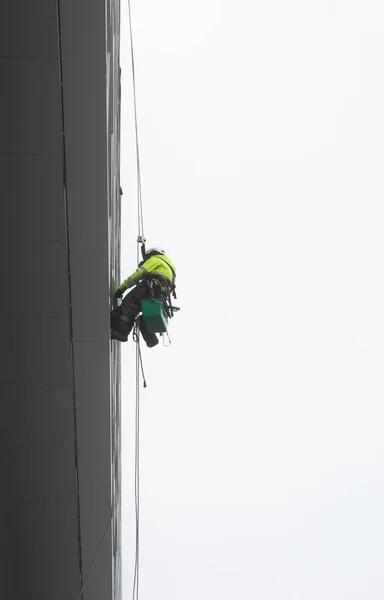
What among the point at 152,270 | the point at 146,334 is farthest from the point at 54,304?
the point at 146,334

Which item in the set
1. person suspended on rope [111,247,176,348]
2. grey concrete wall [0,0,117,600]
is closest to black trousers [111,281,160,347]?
person suspended on rope [111,247,176,348]

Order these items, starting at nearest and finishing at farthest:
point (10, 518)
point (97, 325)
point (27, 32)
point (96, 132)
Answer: point (27, 32), point (96, 132), point (97, 325), point (10, 518)

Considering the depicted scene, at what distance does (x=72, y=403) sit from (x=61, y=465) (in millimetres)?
1010

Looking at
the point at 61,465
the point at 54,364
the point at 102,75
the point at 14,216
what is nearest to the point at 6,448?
the point at 61,465

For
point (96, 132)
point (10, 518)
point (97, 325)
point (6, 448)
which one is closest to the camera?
point (96, 132)

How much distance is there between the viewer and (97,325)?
8.30m

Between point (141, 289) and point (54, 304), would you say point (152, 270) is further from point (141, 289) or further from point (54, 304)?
point (54, 304)

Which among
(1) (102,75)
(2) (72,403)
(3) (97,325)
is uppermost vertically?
(1) (102,75)

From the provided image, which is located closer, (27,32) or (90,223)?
(27,32)

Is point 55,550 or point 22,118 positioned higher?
point 22,118

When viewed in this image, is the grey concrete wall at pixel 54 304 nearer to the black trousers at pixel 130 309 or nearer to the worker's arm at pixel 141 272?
the black trousers at pixel 130 309

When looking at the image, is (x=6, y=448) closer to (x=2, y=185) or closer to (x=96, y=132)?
(x=2, y=185)

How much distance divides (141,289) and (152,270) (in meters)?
0.29

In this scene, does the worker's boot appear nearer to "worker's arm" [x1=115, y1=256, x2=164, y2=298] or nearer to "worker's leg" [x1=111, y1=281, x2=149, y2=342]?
"worker's leg" [x1=111, y1=281, x2=149, y2=342]
